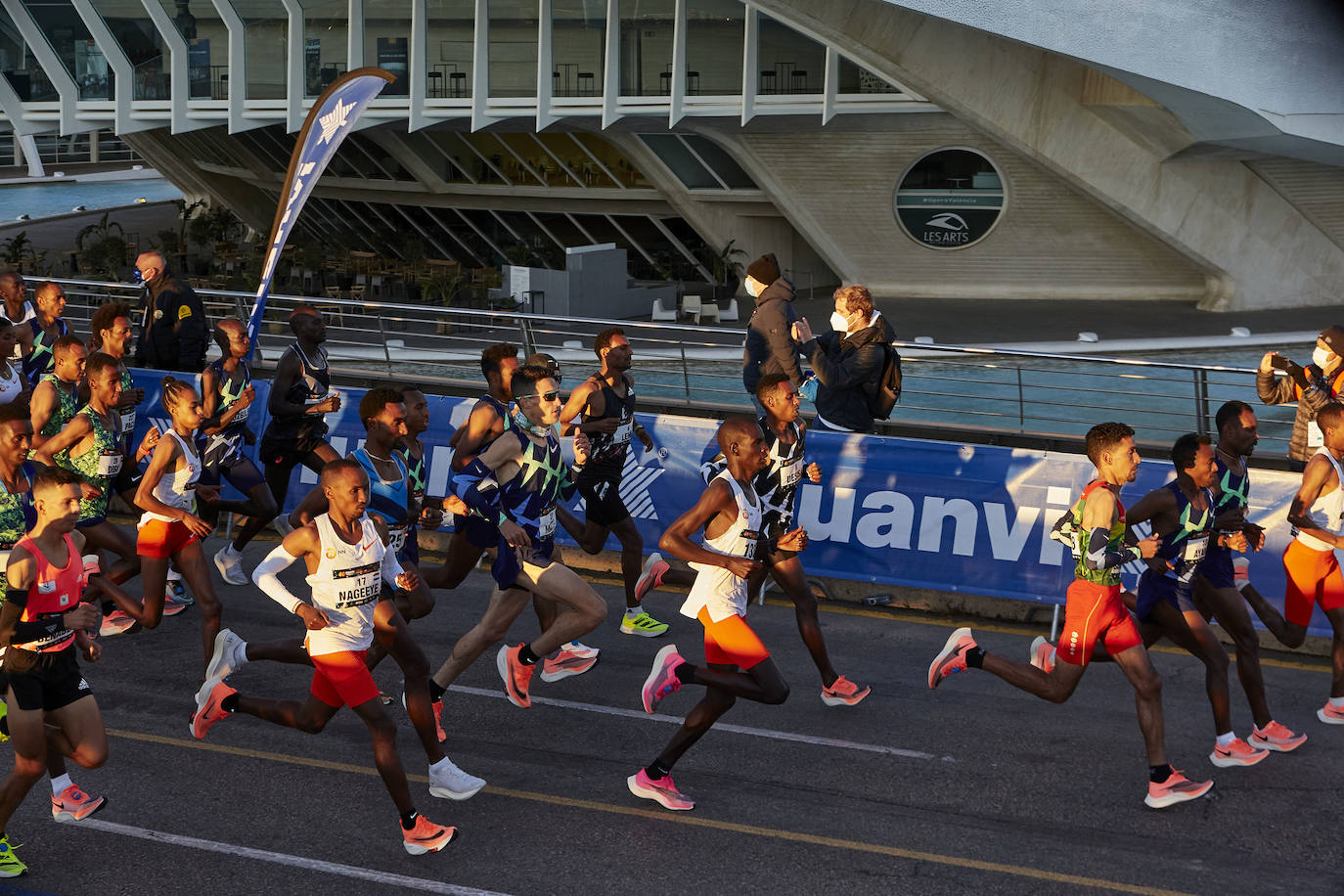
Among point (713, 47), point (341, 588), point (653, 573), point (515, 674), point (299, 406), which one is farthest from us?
point (713, 47)

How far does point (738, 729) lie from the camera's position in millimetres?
9625

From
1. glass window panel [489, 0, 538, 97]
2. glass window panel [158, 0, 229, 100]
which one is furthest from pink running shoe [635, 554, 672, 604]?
glass window panel [158, 0, 229, 100]

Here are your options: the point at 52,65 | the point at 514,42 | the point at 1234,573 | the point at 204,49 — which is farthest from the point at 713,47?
the point at 1234,573

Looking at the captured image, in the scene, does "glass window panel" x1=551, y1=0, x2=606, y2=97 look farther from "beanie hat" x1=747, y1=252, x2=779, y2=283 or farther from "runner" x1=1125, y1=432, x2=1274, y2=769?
"runner" x1=1125, y1=432, x2=1274, y2=769

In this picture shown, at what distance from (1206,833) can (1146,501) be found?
6.33ft

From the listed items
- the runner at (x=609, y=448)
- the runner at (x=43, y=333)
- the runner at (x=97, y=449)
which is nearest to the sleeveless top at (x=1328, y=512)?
the runner at (x=609, y=448)

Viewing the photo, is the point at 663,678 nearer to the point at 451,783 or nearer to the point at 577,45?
the point at 451,783

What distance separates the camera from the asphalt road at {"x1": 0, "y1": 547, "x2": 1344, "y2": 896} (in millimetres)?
7641

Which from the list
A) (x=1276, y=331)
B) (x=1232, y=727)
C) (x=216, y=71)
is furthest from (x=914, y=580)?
(x=216, y=71)

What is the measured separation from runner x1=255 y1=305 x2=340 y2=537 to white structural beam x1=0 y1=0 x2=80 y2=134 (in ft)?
73.9

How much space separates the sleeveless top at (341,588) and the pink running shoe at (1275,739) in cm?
546

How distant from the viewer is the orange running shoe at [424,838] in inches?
307

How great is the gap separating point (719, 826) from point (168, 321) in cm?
907

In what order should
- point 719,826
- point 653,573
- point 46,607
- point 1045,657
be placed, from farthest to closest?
point 653,573
point 1045,657
point 719,826
point 46,607
